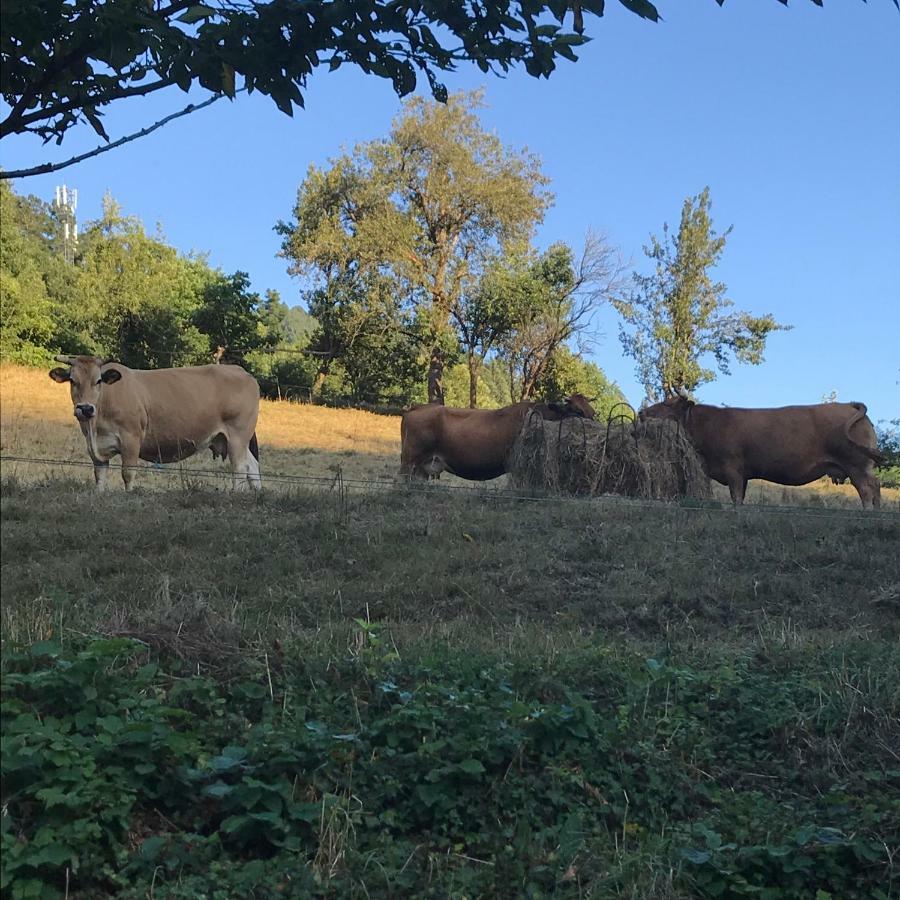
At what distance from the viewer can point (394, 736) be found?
12.5ft

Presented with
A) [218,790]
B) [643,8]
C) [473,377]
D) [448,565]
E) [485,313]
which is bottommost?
[218,790]

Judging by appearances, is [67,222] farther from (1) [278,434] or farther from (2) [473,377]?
(2) [473,377]

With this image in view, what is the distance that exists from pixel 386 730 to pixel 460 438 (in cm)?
1066

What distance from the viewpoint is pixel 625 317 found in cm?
1589

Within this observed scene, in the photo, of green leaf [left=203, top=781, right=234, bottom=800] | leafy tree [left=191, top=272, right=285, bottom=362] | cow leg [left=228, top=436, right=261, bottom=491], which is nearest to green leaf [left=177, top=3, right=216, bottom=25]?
green leaf [left=203, top=781, right=234, bottom=800]

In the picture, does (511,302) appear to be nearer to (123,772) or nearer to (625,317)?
(625,317)

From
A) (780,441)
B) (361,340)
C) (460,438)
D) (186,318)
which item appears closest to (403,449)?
(460,438)

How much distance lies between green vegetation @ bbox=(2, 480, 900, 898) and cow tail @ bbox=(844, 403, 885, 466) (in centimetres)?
795

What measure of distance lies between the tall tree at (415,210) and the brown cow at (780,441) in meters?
4.25

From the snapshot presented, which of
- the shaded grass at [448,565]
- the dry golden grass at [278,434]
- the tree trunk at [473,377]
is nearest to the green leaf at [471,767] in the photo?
the shaded grass at [448,565]

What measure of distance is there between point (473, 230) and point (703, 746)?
8.41 metres

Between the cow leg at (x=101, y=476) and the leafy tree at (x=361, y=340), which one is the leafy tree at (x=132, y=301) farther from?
the leafy tree at (x=361, y=340)

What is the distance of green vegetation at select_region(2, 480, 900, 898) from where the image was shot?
10.3ft

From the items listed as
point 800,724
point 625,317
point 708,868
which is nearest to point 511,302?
point 625,317
